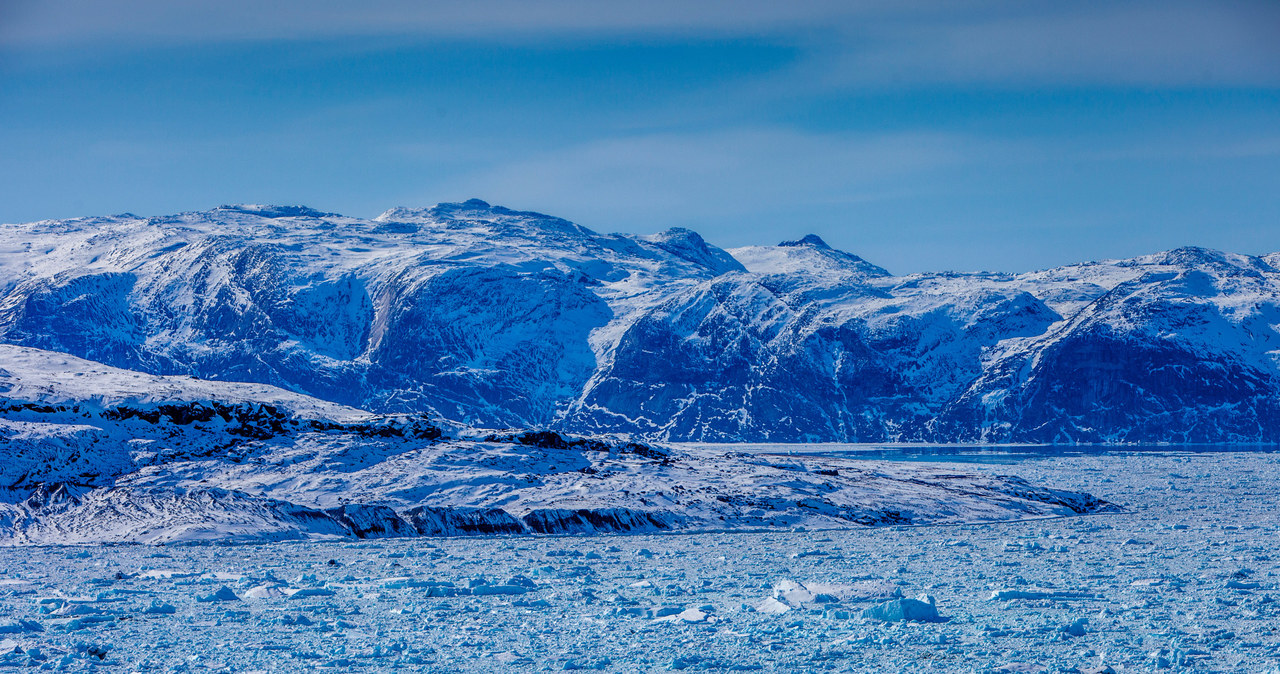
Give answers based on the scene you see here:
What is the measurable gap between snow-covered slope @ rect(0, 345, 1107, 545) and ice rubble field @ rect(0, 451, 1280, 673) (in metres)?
3.48

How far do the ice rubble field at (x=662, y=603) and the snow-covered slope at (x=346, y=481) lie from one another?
11.4ft

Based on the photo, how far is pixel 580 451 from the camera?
60.1m

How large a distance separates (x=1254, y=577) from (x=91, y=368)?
2320 inches

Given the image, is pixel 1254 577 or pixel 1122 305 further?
pixel 1122 305

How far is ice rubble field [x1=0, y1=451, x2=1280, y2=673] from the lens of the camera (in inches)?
820

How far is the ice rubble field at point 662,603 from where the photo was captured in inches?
820

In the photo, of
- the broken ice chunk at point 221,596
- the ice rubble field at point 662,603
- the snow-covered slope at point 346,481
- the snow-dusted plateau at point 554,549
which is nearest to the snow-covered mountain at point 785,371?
the snow-dusted plateau at point 554,549

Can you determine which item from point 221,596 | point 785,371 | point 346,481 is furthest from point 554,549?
point 785,371

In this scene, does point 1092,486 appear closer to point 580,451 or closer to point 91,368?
point 580,451

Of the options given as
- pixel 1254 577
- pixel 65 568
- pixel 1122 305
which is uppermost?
pixel 1122 305

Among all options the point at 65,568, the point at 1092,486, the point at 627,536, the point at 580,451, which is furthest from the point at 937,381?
the point at 65,568

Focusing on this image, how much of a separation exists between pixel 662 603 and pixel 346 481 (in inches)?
1096

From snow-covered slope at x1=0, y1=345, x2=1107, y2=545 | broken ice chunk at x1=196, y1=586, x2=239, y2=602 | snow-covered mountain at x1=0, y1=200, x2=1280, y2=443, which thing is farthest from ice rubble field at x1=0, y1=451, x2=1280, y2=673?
snow-covered mountain at x1=0, y1=200, x2=1280, y2=443

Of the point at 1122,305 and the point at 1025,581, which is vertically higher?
the point at 1122,305
